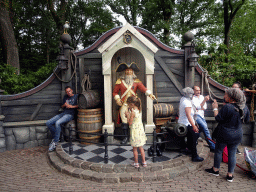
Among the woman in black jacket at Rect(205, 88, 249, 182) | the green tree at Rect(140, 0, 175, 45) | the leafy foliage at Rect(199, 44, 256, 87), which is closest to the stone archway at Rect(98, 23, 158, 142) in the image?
the woman in black jacket at Rect(205, 88, 249, 182)

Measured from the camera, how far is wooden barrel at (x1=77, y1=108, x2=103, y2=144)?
Answer: 5312mm

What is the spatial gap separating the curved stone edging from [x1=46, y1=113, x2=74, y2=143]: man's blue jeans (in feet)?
3.20

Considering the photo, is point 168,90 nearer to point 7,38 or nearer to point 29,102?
point 29,102

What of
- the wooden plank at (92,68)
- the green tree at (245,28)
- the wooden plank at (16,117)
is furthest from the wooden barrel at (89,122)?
the green tree at (245,28)

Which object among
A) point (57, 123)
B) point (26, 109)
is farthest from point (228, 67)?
point (26, 109)

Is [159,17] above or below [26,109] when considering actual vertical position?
above

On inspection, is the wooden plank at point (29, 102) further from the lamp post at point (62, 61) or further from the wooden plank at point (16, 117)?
the lamp post at point (62, 61)

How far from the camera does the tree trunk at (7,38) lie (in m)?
9.26

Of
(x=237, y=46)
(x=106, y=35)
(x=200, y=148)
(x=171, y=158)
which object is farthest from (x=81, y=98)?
(x=237, y=46)

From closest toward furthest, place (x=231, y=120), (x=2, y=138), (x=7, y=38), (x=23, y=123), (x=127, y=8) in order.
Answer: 1. (x=231, y=120)
2. (x=2, y=138)
3. (x=23, y=123)
4. (x=7, y=38)
5. (x=127, y=8)

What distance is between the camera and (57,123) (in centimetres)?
532

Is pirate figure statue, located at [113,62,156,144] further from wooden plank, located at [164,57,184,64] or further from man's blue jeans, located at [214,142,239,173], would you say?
man's blue jeans, located at [214,142,239,173]

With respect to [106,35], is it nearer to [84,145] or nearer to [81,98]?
[81,98]

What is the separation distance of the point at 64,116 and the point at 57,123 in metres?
0.28
